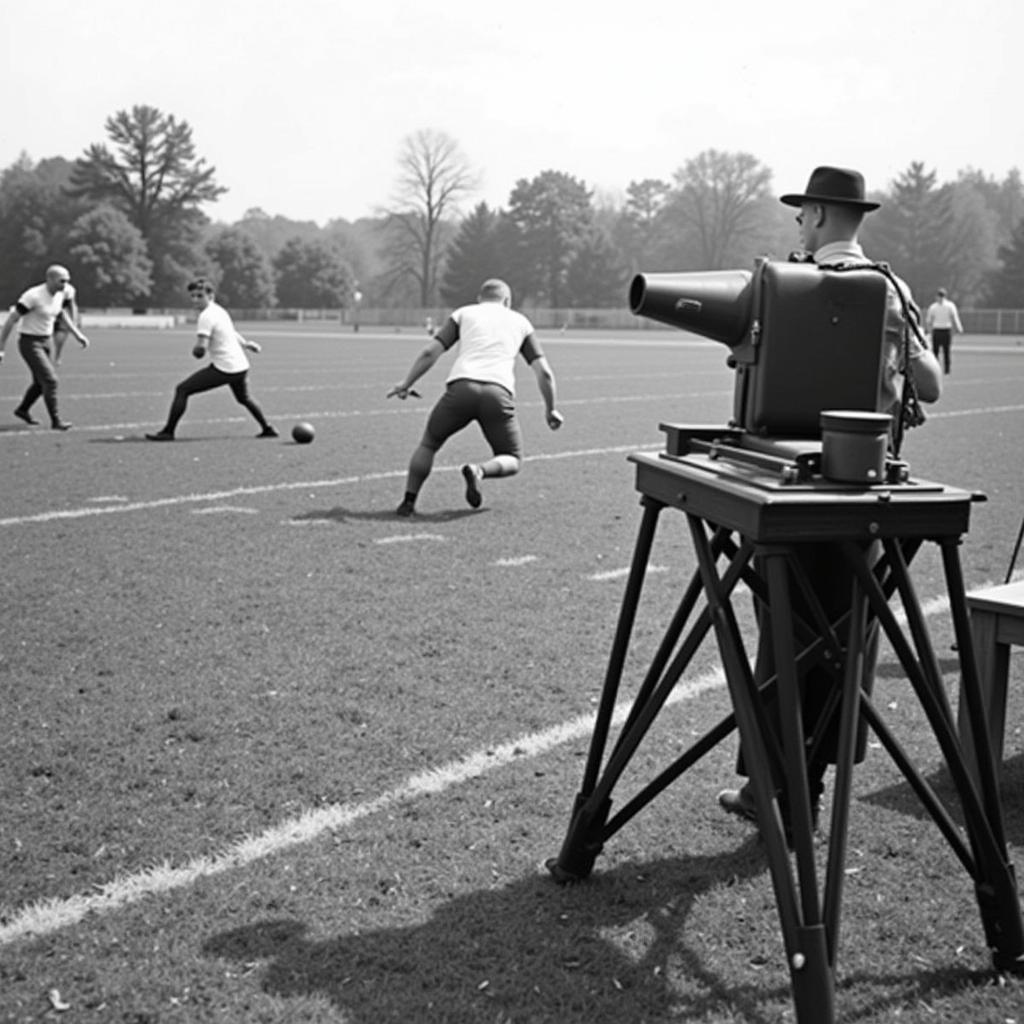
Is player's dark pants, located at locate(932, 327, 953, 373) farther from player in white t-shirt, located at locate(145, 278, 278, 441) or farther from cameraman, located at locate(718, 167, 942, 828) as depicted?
cameraman, located at locate(718, 167, 942, 828)

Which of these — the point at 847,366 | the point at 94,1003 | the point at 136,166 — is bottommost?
the point at 94,1003

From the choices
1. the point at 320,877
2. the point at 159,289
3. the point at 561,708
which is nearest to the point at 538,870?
the point at 320,877

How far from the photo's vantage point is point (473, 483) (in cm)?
1066

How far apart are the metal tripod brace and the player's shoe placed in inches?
266

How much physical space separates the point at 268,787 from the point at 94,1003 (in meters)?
1.45

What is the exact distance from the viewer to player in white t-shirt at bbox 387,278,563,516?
10383 mm

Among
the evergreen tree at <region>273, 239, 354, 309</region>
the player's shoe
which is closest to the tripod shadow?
the player's shoe

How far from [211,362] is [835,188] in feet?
40.3

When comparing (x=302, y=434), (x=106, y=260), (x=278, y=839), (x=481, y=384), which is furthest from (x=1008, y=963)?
(x=106, y=260)

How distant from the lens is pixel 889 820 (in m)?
4.47

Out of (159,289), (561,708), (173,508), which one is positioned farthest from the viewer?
(159,289)

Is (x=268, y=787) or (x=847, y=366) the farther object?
(x=268, y=787)

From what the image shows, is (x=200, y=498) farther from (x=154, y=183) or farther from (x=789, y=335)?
(x=154, y=183)

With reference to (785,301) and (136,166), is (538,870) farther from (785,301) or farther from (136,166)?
(136,166)
